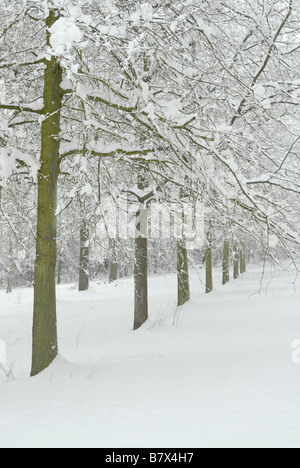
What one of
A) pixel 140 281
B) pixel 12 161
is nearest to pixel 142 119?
pixel 12 161

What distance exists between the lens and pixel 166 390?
4.40 meters

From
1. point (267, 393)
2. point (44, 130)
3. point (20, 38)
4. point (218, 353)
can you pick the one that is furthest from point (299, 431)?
point (20, 38)

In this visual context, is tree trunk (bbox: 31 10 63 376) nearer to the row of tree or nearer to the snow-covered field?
the row of tree

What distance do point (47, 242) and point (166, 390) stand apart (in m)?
2.29

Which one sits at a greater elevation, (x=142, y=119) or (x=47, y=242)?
(x=142, y=119)

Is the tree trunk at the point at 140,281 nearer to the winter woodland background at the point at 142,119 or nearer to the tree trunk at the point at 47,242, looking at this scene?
the winter woodland background at the point at 142,119

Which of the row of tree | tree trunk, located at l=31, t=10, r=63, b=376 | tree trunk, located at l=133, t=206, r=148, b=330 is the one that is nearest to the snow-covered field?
tree trunk, located at l=31, t=10, r=63, b=376

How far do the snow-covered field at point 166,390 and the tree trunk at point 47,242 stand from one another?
337mm

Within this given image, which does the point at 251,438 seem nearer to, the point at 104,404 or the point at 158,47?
the point at 104,404

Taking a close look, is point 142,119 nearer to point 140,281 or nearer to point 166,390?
point 166,390

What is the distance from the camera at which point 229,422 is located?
10.9 ft

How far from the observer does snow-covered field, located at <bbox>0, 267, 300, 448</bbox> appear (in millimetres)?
3164
